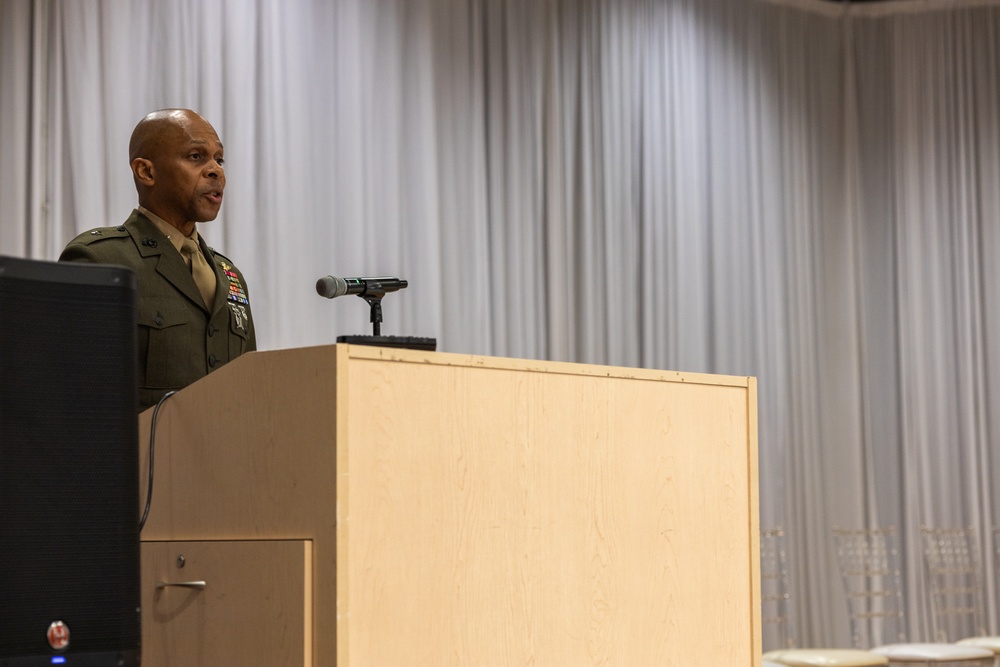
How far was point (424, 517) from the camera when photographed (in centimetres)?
198

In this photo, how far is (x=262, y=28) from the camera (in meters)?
5.15

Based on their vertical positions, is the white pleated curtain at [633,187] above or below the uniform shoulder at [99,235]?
above

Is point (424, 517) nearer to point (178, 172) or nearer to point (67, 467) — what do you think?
point (67, 467)

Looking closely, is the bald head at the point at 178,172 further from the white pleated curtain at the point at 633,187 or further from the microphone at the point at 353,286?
the white pleated curtain at the point at 633,187

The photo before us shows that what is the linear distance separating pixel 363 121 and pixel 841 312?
3.38 metres

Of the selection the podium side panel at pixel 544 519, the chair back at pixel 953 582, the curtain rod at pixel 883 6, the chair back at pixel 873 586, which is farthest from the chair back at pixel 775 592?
the podium side panel at pixel 544 519

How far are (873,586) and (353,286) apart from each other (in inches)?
221

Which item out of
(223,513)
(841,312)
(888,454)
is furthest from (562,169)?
(223,513)

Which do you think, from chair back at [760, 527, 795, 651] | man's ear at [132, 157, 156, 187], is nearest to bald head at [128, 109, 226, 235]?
man's ear at [132, 157, 156, 187]

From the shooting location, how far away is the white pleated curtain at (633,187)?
4832mm

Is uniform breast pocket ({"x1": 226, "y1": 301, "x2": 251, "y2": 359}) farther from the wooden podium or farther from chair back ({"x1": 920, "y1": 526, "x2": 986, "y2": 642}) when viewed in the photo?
chair back ({"x1": 920, "y1": 526, "x2": 986, "y2": 642})

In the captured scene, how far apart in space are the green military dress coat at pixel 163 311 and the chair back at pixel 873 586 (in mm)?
4913

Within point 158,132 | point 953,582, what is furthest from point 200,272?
point 953,582

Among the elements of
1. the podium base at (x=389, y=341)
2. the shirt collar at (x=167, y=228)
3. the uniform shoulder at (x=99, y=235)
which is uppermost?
the shirt collar at (x=167, y=228)
